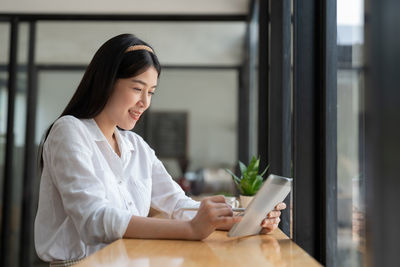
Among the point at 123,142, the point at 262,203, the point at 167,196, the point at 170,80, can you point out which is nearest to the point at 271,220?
the point at 262,203

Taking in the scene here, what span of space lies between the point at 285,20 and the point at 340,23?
78 cm

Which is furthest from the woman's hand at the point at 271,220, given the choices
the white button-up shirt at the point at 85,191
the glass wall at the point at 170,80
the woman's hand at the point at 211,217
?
the glass wall at the point at 170,80

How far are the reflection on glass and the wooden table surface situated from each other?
15 cm

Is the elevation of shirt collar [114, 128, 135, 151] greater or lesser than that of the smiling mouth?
lesser

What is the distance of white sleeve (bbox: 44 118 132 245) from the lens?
127cm

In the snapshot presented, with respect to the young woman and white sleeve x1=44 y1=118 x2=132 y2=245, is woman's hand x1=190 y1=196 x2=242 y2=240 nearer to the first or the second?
the young woman

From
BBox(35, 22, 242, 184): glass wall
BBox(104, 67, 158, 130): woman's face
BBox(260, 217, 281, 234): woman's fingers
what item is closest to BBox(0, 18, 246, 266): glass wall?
BBox(35, 22, 242, 184): glass wall

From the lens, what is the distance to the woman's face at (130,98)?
5.09 ft

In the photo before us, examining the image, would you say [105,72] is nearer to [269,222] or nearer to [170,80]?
[269,222]

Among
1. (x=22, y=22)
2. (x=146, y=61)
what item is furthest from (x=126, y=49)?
(x=22, y=22)

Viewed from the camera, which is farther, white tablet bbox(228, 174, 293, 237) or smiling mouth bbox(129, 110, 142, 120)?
smiling mouth bbox(129, 110, 142, 120)

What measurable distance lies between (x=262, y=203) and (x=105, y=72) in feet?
2.16

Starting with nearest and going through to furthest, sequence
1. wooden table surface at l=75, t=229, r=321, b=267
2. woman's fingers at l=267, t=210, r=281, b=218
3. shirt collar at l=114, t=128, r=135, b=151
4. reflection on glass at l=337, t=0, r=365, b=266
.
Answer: wooden table surface at l=75, t=229, r=321, b=267
reflection on glass at l=337, t=0, r=365, b=266
woman's fingers at l=267, t=210, r=281, b=218
shirt collar at l=114, t=128, r=135, b=151

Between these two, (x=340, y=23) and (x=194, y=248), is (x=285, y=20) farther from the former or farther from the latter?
(x=194, y=248)
